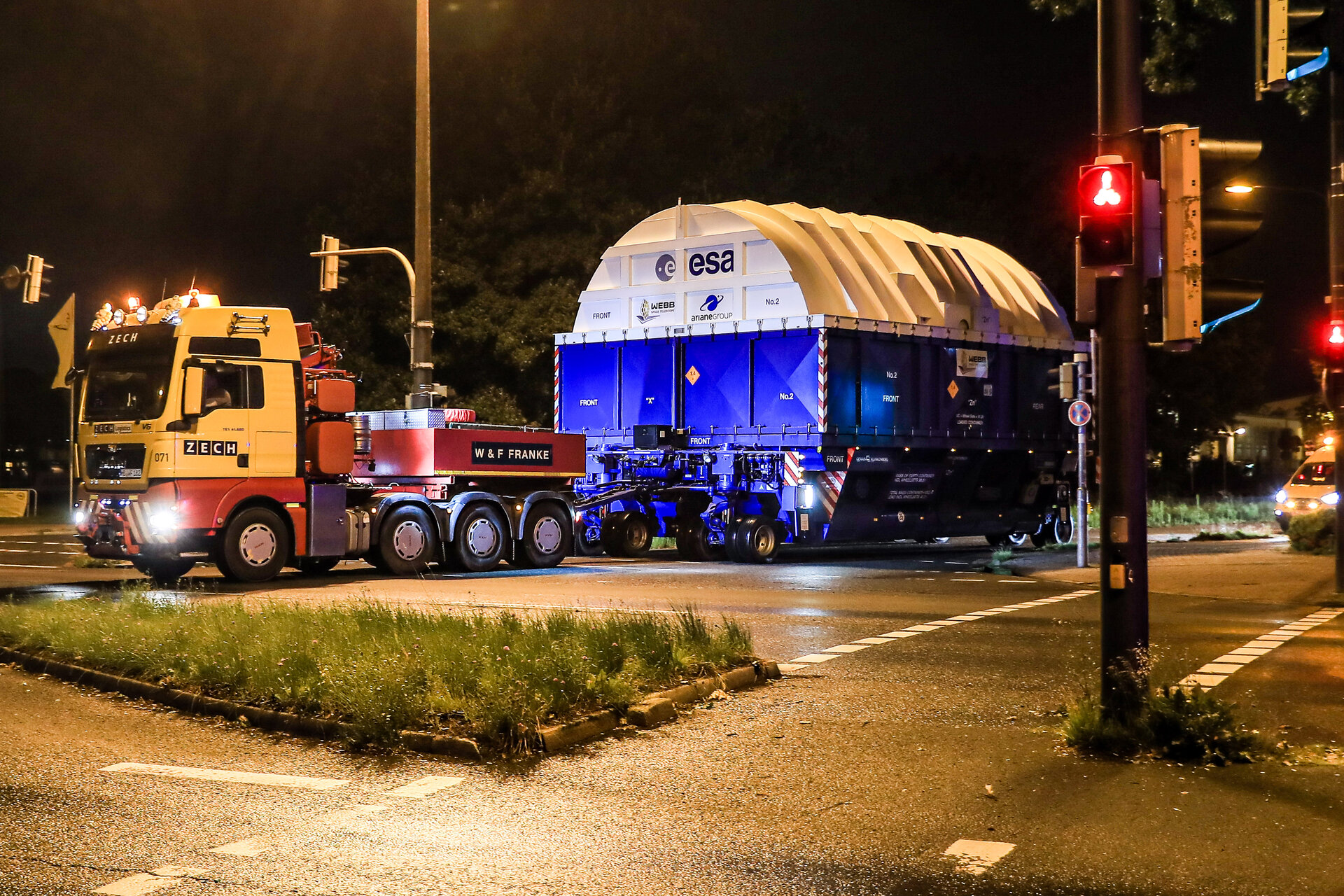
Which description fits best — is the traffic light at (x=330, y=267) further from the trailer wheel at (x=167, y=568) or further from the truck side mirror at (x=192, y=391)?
the trailer wheel at (x=167, y=568)

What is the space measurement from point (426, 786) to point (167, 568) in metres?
12.7

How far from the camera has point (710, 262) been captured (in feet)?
81.2

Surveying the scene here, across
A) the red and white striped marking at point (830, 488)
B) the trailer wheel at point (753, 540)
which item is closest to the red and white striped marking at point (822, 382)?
the red and white striped marking at point (830, 488)

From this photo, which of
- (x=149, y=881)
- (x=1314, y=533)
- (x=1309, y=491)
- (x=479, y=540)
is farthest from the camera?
(x=1309, y=491)

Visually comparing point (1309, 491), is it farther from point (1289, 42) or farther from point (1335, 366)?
point (1289, 42)

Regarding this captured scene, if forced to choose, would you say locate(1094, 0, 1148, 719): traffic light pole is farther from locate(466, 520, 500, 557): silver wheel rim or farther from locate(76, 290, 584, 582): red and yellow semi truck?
locate(466, 520, 500, 557): silver wheel rim

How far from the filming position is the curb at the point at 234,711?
8078 mm

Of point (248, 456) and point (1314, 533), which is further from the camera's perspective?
point (1314, 533)

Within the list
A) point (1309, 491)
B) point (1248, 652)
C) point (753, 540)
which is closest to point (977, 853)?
point (1248, 652)

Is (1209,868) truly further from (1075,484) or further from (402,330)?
(402,330)

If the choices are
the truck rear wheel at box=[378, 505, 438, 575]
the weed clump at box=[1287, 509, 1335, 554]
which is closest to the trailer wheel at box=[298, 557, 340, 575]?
the truck rear wheel at box=[378, 505, 438, 575]

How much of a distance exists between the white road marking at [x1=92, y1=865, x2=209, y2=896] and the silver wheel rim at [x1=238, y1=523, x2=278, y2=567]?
13.4 metres

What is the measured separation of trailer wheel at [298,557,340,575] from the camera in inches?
851

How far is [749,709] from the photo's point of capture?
9344mm
